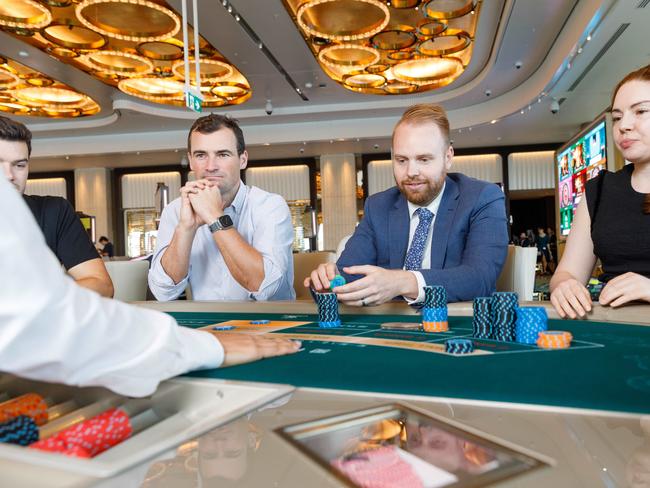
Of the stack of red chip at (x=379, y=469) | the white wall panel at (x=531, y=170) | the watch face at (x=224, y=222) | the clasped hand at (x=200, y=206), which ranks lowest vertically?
the stack of red chip at (x=379, y=469)

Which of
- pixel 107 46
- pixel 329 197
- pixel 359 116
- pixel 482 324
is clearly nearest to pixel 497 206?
pixel 482 324

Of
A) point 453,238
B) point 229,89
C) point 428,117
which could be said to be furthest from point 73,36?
point 453,238

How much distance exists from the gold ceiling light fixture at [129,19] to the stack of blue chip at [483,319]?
5567 millimetres

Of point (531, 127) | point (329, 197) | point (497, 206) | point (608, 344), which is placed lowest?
point (608, 344)

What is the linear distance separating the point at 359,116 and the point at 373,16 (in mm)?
3929

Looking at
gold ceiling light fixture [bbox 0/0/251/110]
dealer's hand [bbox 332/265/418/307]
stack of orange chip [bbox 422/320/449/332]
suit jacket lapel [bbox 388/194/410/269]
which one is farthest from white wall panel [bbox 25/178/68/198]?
stack of orange chip [bbox 422/320/449/332]

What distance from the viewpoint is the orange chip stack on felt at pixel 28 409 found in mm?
759

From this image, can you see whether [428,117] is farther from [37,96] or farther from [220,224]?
[37,96]

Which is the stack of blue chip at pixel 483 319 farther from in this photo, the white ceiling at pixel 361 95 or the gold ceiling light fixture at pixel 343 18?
the gold ceiling light fixture at pixel 343 18

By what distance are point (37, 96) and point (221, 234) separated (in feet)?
27.5

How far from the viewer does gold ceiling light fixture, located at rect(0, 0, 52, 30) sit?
5762 mm

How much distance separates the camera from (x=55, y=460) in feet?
1.80

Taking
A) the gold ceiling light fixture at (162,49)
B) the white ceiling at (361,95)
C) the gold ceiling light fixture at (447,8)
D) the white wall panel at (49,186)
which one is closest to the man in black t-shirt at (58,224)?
the white ceiling at (361,95)

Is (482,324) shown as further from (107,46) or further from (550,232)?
(550,232)
